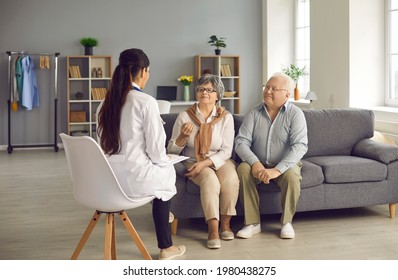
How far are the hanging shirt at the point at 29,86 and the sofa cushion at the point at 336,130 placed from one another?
18.6ft

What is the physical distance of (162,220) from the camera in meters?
3.45

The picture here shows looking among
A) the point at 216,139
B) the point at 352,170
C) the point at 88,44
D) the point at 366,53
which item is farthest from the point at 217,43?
the point at 216,139

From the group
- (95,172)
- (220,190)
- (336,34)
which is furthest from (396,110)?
(95,172)

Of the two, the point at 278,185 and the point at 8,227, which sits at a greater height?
the point at 278,185

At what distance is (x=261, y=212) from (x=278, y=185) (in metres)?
0.26

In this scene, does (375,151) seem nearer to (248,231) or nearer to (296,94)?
(248,231)

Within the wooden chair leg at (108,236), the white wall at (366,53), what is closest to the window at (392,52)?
the white wall at (366,53)

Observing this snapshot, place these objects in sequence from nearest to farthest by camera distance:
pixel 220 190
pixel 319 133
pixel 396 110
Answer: pixel 220 190, pixel 319 133, pixel 396 110

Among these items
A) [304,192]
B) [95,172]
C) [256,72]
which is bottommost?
[304,192]

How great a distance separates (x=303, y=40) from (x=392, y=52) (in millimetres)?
2797

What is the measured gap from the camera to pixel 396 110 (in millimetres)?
6668

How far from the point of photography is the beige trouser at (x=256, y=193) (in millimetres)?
4070

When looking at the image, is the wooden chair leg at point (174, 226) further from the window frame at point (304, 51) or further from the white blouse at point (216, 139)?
the window frame at point (304, 51)
